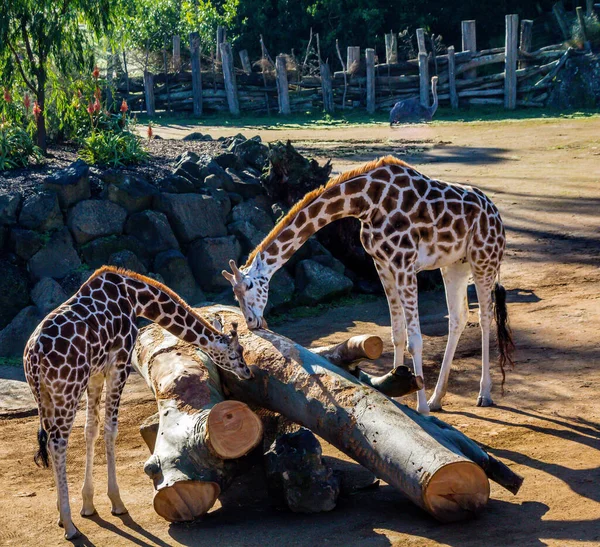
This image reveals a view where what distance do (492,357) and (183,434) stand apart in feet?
13.5

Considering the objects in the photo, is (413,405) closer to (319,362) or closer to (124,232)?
(319,362)

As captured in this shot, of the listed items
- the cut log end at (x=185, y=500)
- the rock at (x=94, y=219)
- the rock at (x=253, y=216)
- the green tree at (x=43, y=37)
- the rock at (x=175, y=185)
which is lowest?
the cut log end at (x=185, y=500)

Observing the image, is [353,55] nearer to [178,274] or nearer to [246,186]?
[246,186]

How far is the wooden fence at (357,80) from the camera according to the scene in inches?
1044

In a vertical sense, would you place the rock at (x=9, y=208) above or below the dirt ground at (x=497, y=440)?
above

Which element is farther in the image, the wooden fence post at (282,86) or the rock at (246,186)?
the wooden fence post at (282,86)

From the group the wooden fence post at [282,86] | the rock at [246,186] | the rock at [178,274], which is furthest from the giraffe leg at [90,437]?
the wooden fence post at [282,86]

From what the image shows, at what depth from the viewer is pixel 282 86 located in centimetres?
2823

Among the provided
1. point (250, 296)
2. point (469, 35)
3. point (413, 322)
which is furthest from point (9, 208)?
point (469, 35)

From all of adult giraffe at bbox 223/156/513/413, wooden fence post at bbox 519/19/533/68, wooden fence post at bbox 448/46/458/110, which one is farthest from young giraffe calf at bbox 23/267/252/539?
wooden fence post at bbox 519/19/533/68

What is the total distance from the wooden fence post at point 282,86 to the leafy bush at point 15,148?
1519 cm

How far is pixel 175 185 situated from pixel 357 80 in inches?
643

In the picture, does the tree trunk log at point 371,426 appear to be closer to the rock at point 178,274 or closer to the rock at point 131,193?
the rock at point 178,274

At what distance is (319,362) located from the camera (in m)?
7.46
